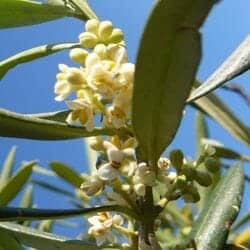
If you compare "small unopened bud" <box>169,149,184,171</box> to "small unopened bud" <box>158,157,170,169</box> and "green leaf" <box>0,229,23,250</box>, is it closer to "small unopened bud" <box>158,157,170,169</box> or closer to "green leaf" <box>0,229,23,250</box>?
"small unopened bud" <box>158,157,170,169</box>

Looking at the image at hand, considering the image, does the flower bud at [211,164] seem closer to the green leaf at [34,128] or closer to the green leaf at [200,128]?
the green leaf at [34,128]

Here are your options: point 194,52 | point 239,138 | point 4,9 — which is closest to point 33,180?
point 239,138

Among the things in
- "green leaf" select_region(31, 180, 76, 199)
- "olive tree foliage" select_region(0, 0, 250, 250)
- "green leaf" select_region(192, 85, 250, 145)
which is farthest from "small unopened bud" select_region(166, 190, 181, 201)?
"green leaf" select_region(31, 180, 76, 199)

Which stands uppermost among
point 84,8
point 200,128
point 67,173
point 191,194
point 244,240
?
Answer: point 84,8

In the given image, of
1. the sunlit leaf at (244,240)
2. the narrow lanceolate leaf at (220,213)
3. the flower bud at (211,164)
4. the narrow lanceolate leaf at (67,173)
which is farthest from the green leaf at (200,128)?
the flower bud at (211,164)

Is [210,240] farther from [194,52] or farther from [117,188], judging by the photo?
[194,52]

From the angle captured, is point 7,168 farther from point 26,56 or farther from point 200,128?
point 26,56

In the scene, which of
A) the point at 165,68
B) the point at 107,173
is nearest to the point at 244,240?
the point at 107,173
